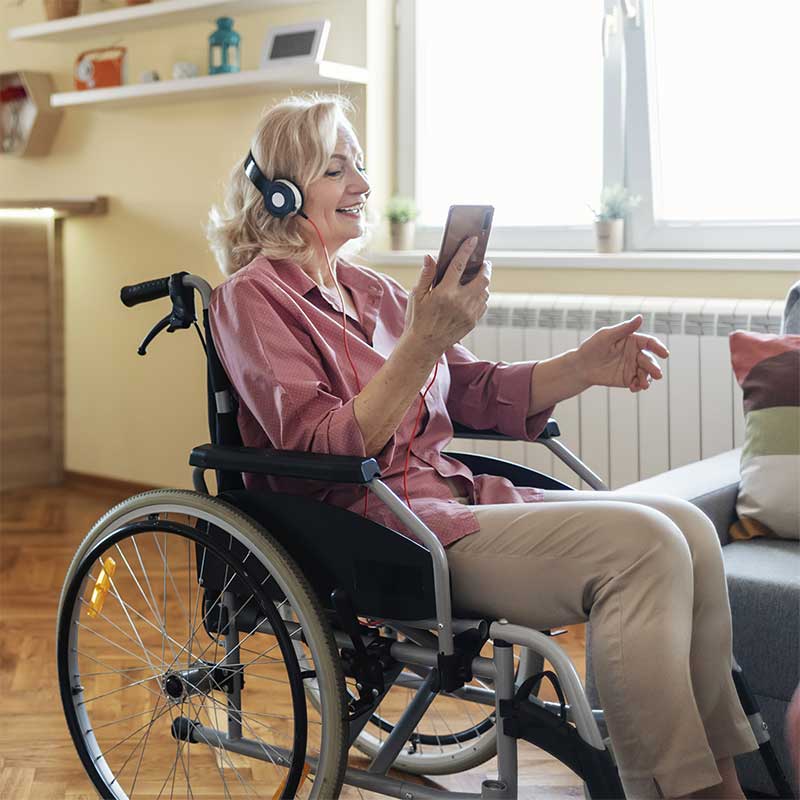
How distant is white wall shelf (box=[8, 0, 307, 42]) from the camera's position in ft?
11.6

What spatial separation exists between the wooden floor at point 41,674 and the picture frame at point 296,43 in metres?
1.56

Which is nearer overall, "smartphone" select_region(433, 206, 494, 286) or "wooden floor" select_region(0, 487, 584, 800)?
"smartphone" select_region(433, 206, 494, 286)

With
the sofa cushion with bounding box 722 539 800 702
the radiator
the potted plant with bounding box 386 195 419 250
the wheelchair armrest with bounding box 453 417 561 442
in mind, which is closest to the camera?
the sofa cushion with bounding box 722 539 800 702

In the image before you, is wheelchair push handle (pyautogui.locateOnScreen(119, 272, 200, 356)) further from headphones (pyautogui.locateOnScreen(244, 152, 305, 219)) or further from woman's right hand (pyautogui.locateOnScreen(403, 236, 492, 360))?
woman's right hand (pyautogui.locateOnScreen(403, 236, 492, 360))

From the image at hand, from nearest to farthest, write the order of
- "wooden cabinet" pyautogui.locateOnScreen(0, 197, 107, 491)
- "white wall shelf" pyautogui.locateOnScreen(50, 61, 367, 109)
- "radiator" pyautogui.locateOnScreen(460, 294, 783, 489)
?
"radiator" pyautogui.locateOnScreen(460, 294, 783, 489) → "white wall shelf" pyautogui.locateOnScreen(50, 61, 367, 109) → "wooden cabinet" pyautogui.locateOnScreen(0, 197, 107, 491)

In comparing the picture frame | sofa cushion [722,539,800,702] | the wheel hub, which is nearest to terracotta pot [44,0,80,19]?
the picture frame

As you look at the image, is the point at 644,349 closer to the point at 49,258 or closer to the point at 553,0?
the point at 553,0

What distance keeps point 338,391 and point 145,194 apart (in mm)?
2614

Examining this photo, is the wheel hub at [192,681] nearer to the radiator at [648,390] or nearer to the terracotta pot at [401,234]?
the radiator at [648,390]

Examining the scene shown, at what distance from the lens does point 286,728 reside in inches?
84.8

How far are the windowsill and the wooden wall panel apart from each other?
59.4 inches

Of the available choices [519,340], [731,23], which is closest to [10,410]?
[519,340]

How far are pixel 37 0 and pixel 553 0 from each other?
2.12 metres

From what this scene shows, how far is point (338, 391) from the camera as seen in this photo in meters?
1.62
